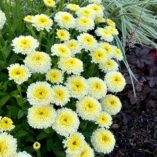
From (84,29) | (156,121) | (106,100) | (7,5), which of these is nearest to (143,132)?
(156,121)

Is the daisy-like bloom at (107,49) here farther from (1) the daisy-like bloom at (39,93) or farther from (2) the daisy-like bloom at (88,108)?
(1) the daisy-like bloom at (39,93)

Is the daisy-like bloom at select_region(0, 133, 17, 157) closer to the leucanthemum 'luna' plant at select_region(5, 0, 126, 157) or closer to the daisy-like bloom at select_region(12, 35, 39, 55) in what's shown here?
the leucanthemum 'luna' plant at select_region(5, 0, 126, 157)

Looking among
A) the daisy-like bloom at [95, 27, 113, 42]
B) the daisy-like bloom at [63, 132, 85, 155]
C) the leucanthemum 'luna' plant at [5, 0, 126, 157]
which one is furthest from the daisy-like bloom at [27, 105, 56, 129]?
the daisy-like bloom at [95, 27, 113, 42]

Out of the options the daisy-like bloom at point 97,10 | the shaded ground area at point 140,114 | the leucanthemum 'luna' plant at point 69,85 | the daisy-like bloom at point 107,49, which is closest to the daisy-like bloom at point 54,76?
the leucanthemum 'luna' plant at point 69,85

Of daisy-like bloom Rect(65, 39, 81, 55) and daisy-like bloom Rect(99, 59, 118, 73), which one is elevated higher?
daisy-like bloom Rect(65, 39, 81, 55)

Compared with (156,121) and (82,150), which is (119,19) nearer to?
(156,121)

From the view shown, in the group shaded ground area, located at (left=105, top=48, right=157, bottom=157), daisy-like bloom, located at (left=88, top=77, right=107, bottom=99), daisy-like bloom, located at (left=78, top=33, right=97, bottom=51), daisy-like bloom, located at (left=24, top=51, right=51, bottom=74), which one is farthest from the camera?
shaded ground area, located at (left=105, top=48, right=157, bottom=157)

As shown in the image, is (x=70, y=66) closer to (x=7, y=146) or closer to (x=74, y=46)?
(x=74, y=46)
